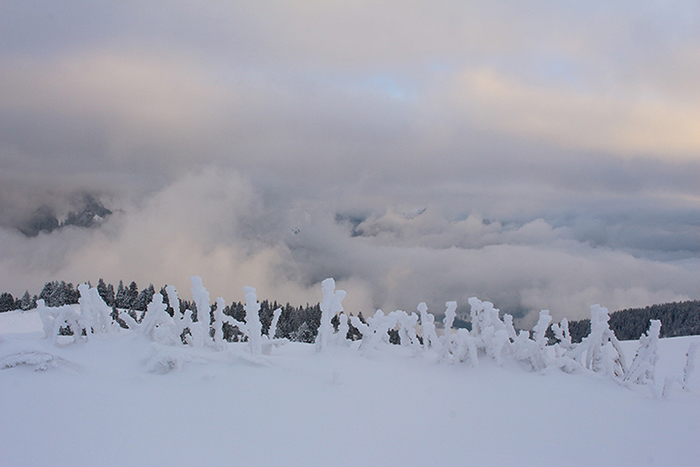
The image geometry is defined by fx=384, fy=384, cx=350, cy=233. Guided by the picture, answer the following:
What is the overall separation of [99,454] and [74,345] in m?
3.65

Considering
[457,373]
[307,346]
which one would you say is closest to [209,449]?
[307,346]

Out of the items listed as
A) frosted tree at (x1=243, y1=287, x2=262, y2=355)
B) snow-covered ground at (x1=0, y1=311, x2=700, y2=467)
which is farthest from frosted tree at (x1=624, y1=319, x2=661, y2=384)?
frosted tree at (x1=243, y1=287, x2=262, y2=355)

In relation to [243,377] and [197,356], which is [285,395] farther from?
[197,356]

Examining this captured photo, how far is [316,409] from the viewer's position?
5844 mm

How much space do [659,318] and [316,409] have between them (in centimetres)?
9094

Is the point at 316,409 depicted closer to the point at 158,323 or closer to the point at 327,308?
the point at 327,308

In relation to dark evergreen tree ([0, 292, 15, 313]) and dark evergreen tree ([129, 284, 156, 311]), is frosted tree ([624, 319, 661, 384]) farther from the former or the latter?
dark evergreen tree ([0, 292, 15, 313])

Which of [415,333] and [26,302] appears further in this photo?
[26,302]

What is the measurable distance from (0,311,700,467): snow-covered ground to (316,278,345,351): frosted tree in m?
0.42

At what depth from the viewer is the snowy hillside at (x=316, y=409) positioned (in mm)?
4977

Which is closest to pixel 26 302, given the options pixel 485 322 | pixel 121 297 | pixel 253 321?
pixel 121 297

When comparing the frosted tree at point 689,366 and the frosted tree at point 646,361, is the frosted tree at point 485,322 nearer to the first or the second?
the frosted tree at point 646,361

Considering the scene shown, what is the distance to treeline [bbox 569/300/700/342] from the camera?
6631cm

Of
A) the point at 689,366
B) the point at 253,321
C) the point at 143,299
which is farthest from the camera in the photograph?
the point at 143,299
